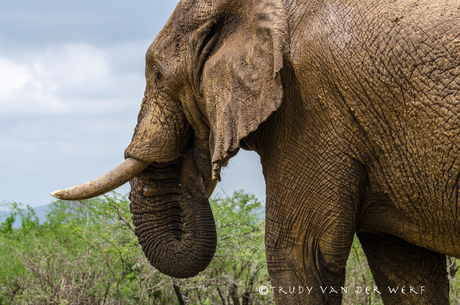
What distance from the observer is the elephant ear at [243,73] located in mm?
2475

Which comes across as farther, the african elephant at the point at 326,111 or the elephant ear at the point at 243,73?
the elephant ear at the point at 243,73

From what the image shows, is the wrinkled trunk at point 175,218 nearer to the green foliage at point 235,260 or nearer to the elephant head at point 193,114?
the elephant head at point 193,114

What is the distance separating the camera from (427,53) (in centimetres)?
232

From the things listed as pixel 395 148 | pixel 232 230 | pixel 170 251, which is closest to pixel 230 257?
pixel 232 230

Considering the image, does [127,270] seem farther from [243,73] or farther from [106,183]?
[243,73]

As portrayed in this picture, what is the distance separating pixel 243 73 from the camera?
2568 mm

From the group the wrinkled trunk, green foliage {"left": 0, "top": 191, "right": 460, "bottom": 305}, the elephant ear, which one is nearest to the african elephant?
the elephant ear

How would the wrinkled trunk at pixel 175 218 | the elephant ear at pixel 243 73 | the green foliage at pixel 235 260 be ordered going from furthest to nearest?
the green foliage at pixel 235 260
the wrinkled trunk at pixel 175 218
the elephant ear at pixel 243 73

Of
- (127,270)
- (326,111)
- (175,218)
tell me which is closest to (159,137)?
(175,218)

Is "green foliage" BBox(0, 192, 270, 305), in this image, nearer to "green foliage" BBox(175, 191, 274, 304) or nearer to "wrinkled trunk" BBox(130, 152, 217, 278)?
"green foliage" BBox(175, 191, 274, 304)

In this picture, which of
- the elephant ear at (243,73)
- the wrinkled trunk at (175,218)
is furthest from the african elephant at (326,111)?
the wrinkled trunk at (175,218)

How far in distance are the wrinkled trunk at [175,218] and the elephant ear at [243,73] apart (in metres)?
0.68

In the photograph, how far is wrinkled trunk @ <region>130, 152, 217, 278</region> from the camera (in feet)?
10.7

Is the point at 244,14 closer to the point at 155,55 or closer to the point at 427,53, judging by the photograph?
the point at 155,55
